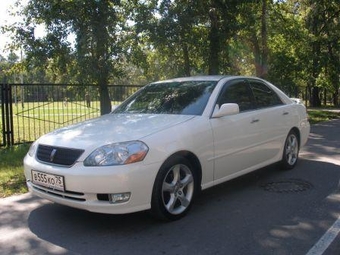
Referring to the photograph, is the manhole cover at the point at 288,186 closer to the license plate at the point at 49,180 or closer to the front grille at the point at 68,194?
the front grille at the point at 68,194

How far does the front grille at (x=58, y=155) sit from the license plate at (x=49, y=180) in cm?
15

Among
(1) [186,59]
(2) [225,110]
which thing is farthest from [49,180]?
(1) [186,59]

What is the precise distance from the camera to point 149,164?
445cm

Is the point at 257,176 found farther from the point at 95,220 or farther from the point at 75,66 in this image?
the point at 75,66

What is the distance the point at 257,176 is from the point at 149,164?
2931 millimetres

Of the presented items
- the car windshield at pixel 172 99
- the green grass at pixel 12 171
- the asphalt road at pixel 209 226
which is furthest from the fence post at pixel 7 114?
the car windshield at pixel 172 99

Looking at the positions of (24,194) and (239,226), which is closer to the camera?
(239,226)

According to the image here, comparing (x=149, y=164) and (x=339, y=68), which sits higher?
(x=339, y=68)

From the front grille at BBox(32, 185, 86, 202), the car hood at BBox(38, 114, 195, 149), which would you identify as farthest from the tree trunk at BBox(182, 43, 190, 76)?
the front grille at BBox(32, 185, 86, 202)

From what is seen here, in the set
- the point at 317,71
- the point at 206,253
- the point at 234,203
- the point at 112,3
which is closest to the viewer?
the point at 206,253

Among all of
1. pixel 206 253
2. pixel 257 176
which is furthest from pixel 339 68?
pixel 206 253

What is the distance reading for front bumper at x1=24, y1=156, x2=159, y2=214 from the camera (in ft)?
14.1

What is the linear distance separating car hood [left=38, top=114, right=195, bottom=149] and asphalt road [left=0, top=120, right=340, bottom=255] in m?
0.91

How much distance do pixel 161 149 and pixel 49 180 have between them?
4.02ft
